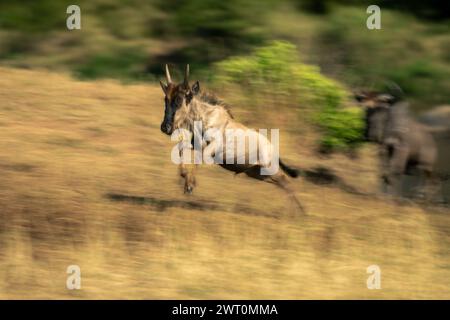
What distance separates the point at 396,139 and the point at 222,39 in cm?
742

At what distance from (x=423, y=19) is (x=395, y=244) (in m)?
11.9

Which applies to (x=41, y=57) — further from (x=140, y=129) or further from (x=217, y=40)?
(x=140, y=129)

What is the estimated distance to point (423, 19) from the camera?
21.3 metres

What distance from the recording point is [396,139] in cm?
1201

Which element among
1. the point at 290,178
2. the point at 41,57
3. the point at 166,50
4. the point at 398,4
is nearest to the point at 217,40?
the point at 166,50

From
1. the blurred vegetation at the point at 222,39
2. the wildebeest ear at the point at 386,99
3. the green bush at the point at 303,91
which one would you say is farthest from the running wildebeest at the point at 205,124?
the blurred vegetation at the point at 222,39

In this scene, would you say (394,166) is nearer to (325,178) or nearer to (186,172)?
(325,178)

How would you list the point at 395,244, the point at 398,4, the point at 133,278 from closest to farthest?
the point at 133,278 → the point at 395,244 → the point at 398,4

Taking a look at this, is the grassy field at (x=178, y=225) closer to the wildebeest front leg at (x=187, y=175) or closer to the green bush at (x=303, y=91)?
the green bush at (x=303, y=91)

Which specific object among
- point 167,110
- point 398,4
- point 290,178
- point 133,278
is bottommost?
point 133,278

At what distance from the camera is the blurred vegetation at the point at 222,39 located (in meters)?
17.9

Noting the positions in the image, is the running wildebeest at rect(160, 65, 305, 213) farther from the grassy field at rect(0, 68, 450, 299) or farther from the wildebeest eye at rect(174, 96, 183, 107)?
the grassy field at rect(0, 68, 450, 299)

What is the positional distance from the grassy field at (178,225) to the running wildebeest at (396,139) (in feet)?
1.36

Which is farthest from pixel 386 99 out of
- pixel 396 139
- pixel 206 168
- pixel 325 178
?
pixel 206 168
